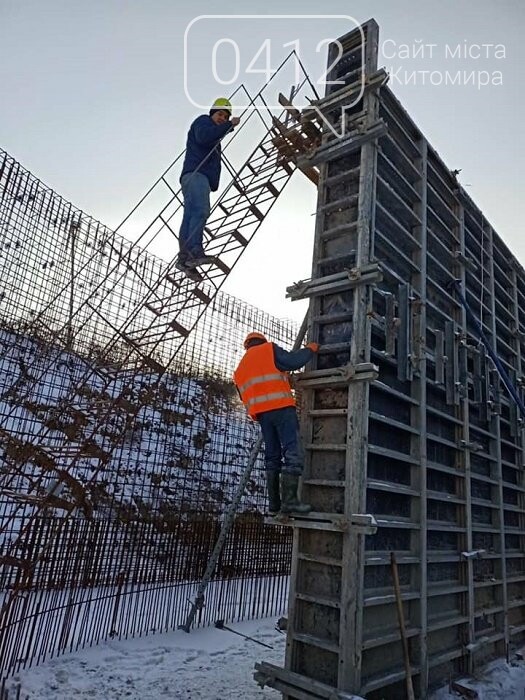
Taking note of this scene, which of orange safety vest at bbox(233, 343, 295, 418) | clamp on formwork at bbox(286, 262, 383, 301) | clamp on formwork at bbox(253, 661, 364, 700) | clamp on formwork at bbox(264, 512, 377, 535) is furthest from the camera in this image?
clamp on formwork at bbox(286, 262, 383, 301)

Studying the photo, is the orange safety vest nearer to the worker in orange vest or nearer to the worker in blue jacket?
the worker in orange vest

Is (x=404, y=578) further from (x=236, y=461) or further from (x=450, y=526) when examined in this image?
(x=236, y=461)

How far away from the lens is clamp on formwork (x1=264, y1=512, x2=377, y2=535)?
4734 mm

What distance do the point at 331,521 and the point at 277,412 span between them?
4.00 ft

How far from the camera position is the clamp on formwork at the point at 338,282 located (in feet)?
18.2

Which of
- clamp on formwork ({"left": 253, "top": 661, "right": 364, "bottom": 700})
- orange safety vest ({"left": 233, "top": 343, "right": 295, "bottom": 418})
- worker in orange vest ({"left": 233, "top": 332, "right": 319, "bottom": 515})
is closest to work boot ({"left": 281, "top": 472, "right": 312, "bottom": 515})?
worker in orange vest ({"left": 233, "top": 332, "right": 319, "bottom": 515})

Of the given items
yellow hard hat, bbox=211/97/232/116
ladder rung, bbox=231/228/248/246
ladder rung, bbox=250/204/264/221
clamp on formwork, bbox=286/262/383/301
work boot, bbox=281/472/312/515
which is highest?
yellow hard hat, bbox=211/97/232/116

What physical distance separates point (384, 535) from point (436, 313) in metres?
3.56

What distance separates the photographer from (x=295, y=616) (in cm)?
505

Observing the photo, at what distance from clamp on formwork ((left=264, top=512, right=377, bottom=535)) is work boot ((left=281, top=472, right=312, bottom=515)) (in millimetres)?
123

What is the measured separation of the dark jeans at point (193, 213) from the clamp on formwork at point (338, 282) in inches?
60.0

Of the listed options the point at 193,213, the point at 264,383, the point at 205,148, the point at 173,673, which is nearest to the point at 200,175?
the point at 205,148

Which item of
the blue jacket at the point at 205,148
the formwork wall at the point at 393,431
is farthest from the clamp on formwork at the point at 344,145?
the blue jacket at the point at 205,148

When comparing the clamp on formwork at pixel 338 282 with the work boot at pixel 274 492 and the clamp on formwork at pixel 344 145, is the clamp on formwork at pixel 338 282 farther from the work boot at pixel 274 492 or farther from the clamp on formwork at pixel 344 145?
the work boot at pixel 274 492
